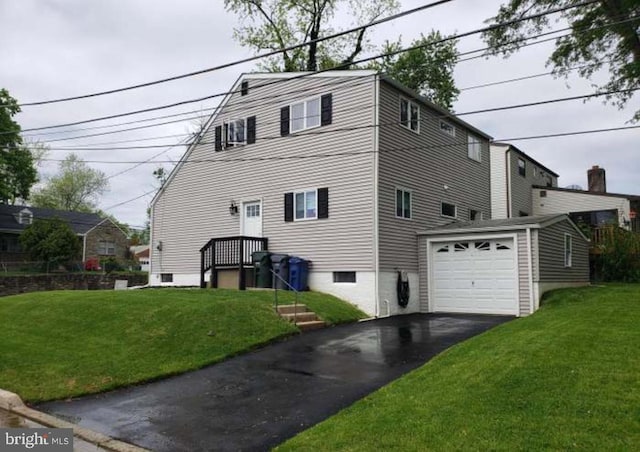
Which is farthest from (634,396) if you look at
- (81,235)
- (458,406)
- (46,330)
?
(81,235)

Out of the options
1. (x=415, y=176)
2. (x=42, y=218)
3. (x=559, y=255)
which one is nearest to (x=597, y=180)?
(x=559, y=255)

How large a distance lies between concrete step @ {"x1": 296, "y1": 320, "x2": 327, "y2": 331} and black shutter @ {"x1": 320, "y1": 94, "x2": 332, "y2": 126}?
21.9 ft

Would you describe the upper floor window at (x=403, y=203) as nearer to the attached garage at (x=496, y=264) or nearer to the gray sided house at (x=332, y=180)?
the gray sided house at (x=332, y=180)

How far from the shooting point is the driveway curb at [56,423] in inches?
208

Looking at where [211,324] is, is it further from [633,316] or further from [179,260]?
[179,260]

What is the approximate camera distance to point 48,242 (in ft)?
105

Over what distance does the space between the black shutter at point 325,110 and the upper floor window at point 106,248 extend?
1415 inches

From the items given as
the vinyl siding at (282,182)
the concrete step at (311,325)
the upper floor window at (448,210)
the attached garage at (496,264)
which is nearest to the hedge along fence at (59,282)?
the vinyl siding at (282,182)

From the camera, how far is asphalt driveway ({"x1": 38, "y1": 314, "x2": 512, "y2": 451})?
5.55m

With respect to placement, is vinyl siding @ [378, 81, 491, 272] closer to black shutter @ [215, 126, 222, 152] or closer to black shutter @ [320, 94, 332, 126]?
black shutter @ [320, 94, 332, 126]

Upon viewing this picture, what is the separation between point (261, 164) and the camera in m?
17.6

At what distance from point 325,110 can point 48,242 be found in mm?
24348

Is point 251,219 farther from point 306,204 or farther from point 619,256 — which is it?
point 619,256

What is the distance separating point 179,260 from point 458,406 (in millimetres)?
17003
